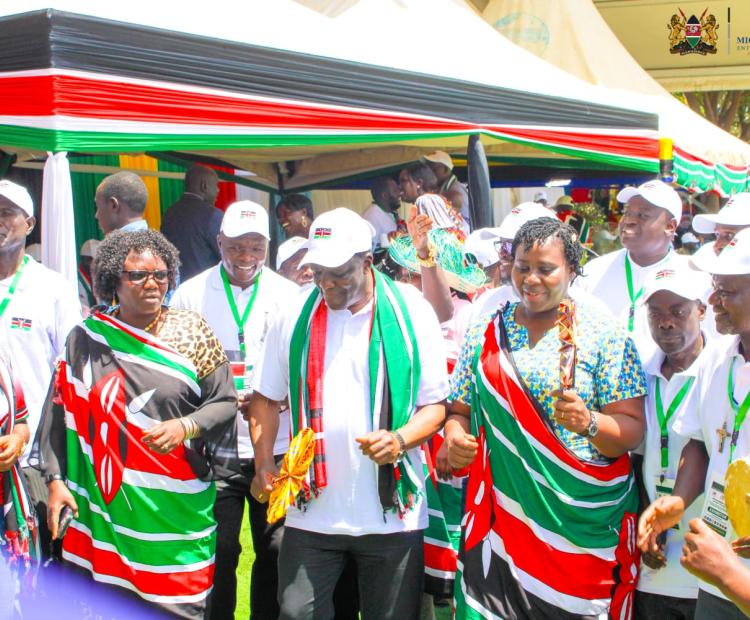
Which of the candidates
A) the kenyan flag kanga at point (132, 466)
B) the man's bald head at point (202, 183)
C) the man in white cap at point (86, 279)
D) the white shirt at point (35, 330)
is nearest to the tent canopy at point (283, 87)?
the man's bald head at point (202, 183)

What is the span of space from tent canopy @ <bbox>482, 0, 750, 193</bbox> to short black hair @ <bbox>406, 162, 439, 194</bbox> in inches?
139

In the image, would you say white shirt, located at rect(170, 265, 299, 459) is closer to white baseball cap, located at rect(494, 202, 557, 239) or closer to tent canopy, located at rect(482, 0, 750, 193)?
white baseball cap, located at rect(494, 202, 557, 239)

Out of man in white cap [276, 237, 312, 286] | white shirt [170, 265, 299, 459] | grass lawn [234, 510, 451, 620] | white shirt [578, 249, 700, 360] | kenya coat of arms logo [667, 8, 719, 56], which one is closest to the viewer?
white shirt [170, 265, 299, 459]

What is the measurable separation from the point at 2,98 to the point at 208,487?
7.47 feet

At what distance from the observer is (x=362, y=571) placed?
3557 mm

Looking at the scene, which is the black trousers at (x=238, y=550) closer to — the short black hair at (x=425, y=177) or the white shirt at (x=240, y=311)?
the white shirt at (x=240, y=311)

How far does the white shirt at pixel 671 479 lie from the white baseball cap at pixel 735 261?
501 mm

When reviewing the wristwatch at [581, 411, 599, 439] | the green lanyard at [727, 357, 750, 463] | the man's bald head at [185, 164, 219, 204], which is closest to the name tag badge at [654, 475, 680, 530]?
the wristwatch at [581, 411, 599, 439]

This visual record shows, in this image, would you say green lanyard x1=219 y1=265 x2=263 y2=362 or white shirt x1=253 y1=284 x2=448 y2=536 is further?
green lanyard x1=219 y1=265 x2=263 y2=362

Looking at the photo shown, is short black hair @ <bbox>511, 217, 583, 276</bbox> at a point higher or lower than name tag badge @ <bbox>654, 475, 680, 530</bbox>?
higher

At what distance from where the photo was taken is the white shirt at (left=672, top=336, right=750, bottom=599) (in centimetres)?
285

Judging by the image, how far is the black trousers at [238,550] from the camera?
4.15 m

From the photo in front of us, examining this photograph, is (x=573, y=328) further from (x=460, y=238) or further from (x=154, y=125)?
(x=154, y=125)

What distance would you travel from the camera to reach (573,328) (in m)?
3.31
